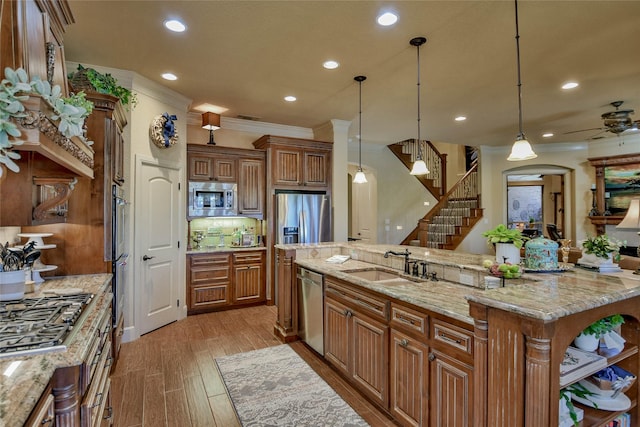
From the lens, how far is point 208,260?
4.97m

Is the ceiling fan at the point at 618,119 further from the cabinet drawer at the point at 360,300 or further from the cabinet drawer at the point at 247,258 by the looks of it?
the cabinet drawer at the point at 247,258

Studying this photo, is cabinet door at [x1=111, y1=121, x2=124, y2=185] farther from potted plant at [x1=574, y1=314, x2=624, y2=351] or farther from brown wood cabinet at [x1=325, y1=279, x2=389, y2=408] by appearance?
potted plant at [x1=574, y1=314, x2=624, y2=351]

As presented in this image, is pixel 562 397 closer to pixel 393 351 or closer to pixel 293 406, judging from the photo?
pixel 393 351

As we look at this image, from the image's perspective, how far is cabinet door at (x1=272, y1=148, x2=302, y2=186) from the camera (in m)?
5.39

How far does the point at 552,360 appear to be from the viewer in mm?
1377

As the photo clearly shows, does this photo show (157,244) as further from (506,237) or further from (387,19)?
(506,237)

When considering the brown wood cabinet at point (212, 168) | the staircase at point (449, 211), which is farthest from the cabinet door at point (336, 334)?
the staircase at point (449, 211)

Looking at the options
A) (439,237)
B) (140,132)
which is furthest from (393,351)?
(439,237)

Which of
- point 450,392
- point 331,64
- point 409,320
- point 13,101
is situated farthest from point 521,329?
point 331,64

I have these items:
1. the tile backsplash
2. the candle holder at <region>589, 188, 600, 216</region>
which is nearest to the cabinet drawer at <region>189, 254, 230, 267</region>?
the tile backsplash

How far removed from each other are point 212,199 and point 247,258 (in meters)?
1.07

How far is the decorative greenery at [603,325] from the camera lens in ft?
5.69

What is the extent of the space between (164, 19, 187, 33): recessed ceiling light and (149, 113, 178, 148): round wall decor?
5.01 feet

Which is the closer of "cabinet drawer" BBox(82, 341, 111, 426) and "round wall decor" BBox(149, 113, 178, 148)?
"cabinet drawer" BBox(82, 341, 111, 426)
